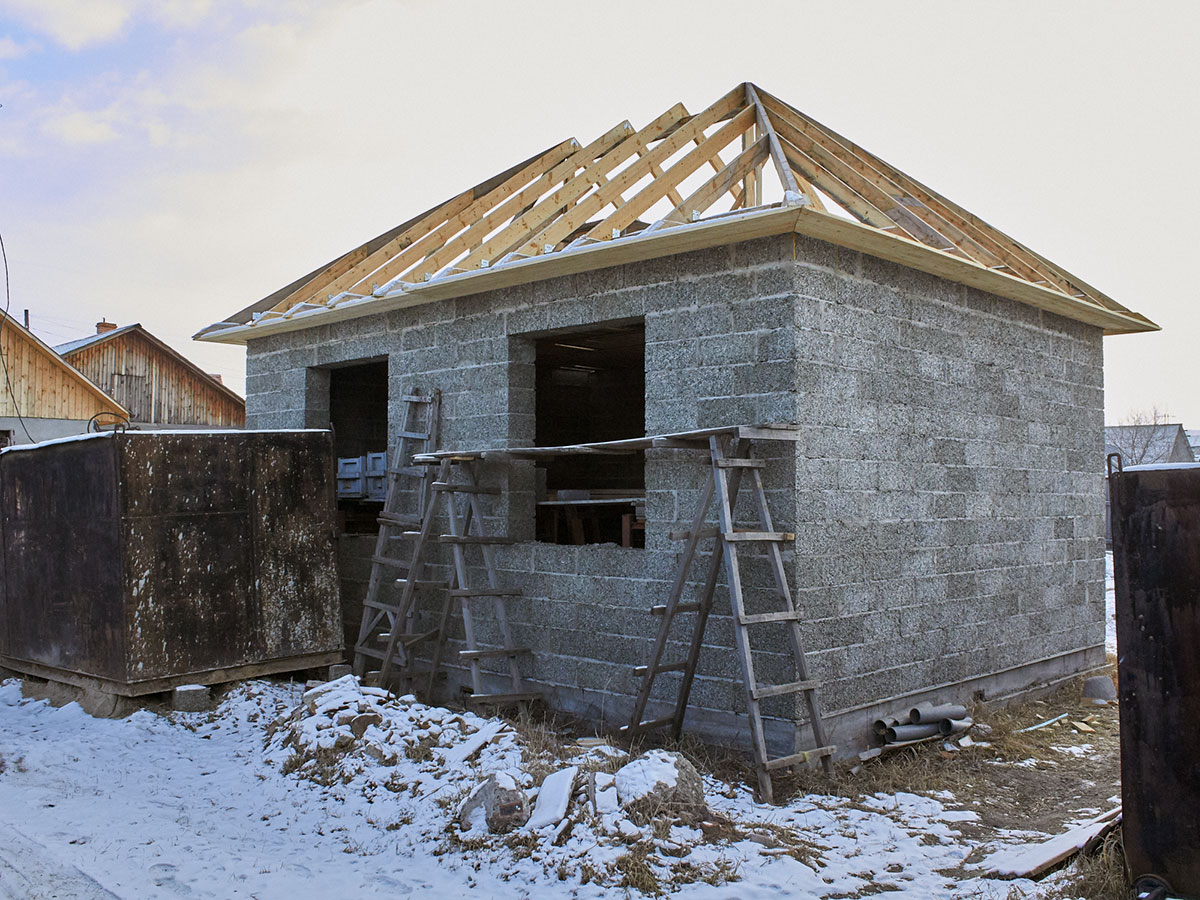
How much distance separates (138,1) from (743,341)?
7.80 metres

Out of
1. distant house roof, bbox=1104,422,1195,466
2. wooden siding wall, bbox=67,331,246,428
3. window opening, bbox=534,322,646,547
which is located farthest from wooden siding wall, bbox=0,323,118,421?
distant house roof, bbox=1104,422,1195,466

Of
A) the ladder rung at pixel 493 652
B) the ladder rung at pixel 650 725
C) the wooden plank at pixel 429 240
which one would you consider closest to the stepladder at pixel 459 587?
the ladder rung at pixel 493 652

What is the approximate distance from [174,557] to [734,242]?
488 cm

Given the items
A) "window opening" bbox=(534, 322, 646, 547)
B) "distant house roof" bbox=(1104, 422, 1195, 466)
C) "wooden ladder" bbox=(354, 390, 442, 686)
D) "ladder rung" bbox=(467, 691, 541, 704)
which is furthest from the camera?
"distant house roof" bbox=(1104, 422, 1195, 466)

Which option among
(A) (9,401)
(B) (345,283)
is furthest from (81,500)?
(A) (9,401)


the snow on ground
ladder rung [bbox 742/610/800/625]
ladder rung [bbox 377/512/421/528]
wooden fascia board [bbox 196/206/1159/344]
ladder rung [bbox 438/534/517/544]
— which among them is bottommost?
the snow on ground

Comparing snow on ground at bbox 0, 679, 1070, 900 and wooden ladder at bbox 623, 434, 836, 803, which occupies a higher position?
wooden ladder at bbox 623, 434, 836, 803

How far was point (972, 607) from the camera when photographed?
25.8 feet

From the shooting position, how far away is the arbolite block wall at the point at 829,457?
649cm

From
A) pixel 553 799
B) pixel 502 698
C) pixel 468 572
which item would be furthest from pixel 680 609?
pixel 468 572

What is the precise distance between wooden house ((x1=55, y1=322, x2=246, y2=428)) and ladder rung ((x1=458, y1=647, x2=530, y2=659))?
24.2 metres

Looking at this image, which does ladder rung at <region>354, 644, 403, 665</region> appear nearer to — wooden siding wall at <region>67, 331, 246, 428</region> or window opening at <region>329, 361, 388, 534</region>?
window opening at <region>329, 361, 388, 534</region>

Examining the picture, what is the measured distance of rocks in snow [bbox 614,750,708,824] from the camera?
500cm

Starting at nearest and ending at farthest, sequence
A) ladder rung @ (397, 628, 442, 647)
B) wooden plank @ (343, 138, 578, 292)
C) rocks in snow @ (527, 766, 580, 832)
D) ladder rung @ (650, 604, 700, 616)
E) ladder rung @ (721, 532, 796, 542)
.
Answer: rocks in snow @ (527, 766, 580, 832), ladder rung @ (721, 532, 796, 542), ladder rung @ (650, 604, 700, 616), ladder rung @ (397, 628, 442, 647), wooden plank @ (343, 138, 578, 292)
